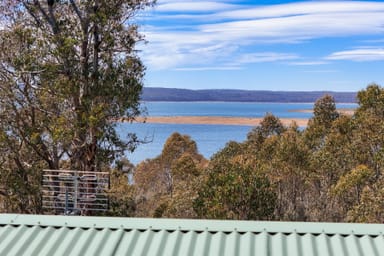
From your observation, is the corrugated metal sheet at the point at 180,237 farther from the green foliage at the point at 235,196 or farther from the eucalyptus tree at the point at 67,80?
the green foliage at the point at 235,196

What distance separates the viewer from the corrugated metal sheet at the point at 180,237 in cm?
448

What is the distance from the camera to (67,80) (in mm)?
12750

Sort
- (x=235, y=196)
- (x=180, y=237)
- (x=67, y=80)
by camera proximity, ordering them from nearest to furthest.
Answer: (x=180, y=237), (x=67, y=80), (x=235, y=196)

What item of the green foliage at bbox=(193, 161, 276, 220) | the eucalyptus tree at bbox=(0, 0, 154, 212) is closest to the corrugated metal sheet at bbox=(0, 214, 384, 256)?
the eucalyptus tree at bbox=(0, 0, 154, 212)

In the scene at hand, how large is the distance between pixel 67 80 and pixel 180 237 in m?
8.77

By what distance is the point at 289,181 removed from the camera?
2161 cm

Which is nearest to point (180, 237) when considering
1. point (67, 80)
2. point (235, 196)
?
point (67, 80)

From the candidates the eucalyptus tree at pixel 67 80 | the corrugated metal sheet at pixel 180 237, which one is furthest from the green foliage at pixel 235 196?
the corrugated metal sheet at pixel 180 237

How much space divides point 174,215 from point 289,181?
604 cm

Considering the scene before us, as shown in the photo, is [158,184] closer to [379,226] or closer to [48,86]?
[48,86]

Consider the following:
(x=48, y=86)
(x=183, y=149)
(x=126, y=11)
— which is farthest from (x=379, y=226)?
(x=183, y=149)

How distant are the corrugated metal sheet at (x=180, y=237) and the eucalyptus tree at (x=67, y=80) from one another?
743cm

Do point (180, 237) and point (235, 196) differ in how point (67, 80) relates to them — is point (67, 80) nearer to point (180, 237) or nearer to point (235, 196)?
point (235, 196)

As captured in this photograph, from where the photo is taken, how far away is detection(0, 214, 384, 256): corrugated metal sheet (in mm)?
4477
